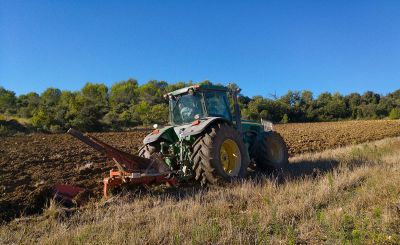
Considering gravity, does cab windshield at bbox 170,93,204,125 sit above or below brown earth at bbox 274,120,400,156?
above

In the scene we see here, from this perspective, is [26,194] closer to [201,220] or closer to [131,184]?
[131,184]

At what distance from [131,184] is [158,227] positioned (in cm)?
210

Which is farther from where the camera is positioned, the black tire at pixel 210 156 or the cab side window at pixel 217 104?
the cab side window at pixel 217 104

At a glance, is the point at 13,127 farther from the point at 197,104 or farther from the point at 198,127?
the point at 198,127

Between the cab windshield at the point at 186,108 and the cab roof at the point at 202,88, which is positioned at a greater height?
the cab roof at the point at 202,88

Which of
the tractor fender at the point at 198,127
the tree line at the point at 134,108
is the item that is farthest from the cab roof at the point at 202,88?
the tree line at the point at 134,108

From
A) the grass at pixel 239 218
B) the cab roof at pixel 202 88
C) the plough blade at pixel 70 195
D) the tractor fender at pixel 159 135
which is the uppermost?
the cab roof at pixel 202 88

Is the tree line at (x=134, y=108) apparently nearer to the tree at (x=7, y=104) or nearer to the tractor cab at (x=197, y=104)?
the tree at (x=7, y=104)

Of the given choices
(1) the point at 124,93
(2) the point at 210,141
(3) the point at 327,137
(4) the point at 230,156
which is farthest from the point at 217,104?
(1) the point at 124,93

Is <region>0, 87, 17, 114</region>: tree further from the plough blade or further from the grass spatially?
the grass

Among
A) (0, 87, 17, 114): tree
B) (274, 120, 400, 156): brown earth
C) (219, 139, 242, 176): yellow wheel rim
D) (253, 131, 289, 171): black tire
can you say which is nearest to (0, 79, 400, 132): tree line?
(0, 87, 17, 114): tree

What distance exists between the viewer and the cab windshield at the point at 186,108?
→ 7438mm

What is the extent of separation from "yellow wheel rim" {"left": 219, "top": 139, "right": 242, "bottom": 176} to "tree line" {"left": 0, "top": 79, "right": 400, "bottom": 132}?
21.4 m

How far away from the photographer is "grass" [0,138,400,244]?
3.59m
